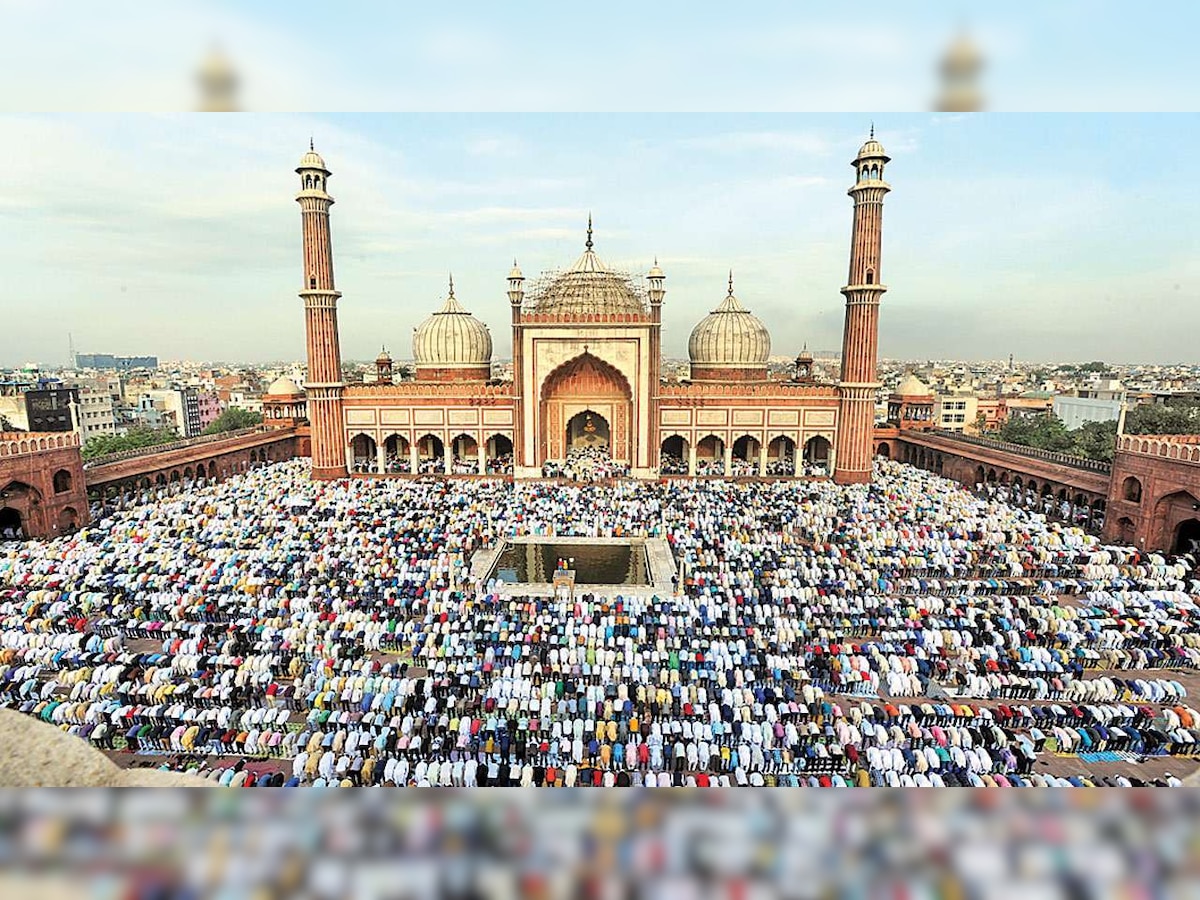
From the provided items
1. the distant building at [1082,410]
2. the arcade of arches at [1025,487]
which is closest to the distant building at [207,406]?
the arcade of arches at [1025,487]

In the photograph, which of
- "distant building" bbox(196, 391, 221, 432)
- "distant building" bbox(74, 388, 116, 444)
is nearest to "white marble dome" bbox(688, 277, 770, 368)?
"distant building" bbox(74, 388, 116, 444)

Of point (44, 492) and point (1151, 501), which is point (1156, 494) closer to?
point (1151, 501)

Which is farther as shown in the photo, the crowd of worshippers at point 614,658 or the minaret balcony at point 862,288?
the minaret balcony at point 862,288

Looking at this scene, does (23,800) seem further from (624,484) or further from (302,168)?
(302,168)

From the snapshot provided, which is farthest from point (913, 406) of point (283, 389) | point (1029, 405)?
point (283, 389)

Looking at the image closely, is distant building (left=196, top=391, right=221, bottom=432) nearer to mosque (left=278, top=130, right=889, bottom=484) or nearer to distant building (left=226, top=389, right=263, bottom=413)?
distant building (left=226, top=389, right=263, bottom=413)

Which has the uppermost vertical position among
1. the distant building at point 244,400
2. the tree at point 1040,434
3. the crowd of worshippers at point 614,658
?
the distant building at point 244,400

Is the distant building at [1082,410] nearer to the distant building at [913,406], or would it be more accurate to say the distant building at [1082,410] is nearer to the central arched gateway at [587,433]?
the distant building at [913,406]
